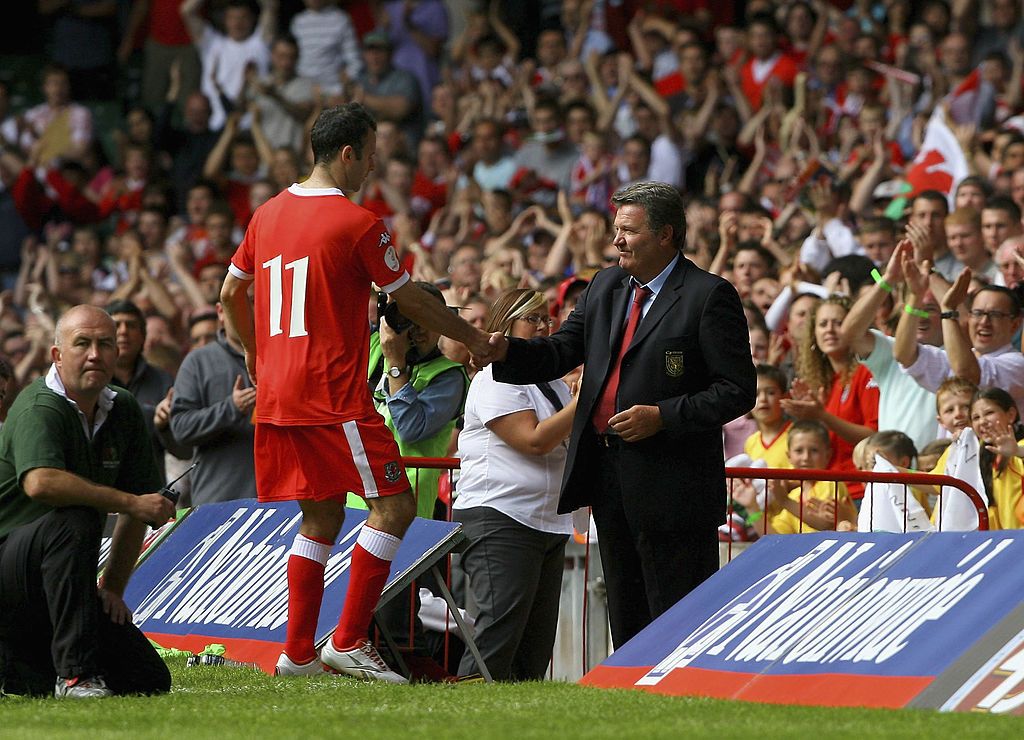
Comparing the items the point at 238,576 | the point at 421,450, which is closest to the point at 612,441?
the point at 421,450

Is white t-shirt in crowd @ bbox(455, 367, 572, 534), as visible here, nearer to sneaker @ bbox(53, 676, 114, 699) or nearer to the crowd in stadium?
the crowd in stadium

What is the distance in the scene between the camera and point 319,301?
712cm

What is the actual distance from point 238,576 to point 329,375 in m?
2.29

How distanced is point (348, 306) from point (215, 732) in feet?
6.70

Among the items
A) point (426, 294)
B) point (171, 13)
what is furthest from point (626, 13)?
point (426, 294)

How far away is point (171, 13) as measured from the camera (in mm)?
22359

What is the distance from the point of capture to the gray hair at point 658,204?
7160mm

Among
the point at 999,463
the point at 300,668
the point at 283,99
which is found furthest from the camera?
the point at 283,99

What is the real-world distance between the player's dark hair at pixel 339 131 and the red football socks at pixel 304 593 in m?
1.60

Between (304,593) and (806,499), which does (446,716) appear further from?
(806,499)

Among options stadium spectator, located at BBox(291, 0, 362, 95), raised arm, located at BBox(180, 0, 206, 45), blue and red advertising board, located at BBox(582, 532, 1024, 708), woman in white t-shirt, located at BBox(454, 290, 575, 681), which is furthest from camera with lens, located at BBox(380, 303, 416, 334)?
raised arm, located at BBox(180, 0, 206, 45)

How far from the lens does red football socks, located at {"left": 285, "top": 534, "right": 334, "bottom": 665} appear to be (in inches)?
285

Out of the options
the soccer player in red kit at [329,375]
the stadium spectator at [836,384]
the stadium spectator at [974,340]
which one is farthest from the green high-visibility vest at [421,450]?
the stadium spectator at [974,340]

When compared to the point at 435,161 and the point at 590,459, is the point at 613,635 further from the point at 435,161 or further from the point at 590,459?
the point at 435,161
